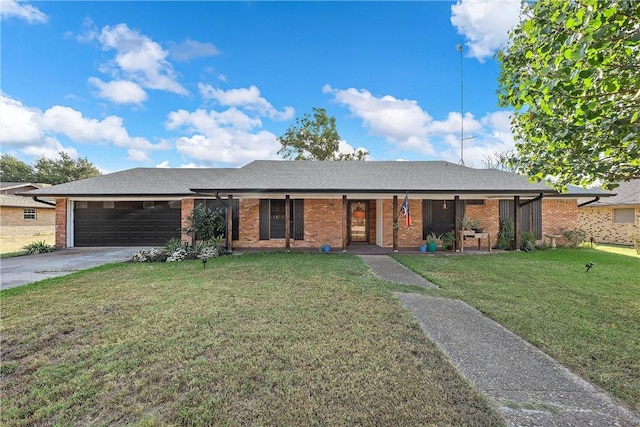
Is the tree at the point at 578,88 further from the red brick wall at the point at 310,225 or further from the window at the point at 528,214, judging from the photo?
the window at the point at 528,214

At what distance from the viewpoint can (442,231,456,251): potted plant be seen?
37.4 ft

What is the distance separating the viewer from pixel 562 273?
7340 mm

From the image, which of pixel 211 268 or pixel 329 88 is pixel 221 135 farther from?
pixel 211 268

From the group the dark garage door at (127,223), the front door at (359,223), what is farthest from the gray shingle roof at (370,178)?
the dark garage door at (127,223)

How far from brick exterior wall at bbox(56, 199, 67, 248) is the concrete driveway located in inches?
29.8

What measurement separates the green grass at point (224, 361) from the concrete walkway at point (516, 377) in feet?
0.73

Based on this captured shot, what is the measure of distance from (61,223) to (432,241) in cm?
1641

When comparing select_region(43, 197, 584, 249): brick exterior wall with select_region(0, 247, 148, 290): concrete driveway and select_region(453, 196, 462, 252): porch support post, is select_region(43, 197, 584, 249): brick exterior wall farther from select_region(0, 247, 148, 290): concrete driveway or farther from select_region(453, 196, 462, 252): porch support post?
select_region(0, 247, 148, 290): concrete driveway

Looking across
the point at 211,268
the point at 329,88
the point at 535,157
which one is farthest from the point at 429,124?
the point at 211,268

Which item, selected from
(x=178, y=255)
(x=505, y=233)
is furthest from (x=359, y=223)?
(x=178, y=255)

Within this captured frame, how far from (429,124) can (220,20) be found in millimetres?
14764

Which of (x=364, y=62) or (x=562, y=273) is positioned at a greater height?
(x=364, y=62)

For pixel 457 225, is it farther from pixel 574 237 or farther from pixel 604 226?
pixel 604 226

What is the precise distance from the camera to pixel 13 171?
36.2 m
